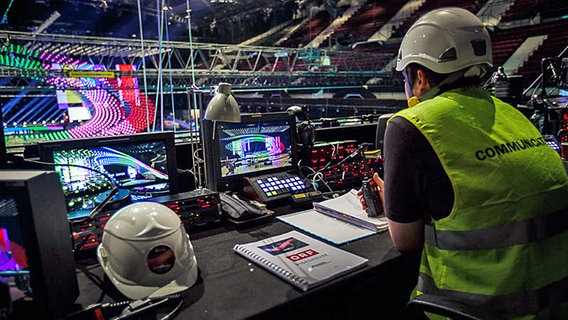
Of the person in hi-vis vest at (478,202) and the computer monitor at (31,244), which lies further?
the person in hi-vis vest at (478,202)

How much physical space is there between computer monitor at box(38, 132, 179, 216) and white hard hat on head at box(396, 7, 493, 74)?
905 millimetres

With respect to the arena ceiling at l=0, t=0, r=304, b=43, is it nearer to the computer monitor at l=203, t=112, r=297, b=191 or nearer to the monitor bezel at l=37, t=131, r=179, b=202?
the computer monitor at l=203, t=112, r=297, b=191

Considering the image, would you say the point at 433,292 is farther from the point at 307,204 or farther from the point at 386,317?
the point at 307,204

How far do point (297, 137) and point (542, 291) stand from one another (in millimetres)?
1217

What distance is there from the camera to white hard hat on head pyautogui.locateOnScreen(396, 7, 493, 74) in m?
1.07

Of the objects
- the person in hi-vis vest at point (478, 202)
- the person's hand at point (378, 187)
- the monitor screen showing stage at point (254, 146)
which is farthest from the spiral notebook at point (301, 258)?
the monitor screen showing stage at point (254, 146)

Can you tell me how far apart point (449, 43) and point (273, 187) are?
0.89 m

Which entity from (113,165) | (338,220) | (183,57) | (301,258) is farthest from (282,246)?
(183,57)

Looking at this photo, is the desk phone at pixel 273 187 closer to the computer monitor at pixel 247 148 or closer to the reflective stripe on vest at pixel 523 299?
the computer monitor at pixel 247 148

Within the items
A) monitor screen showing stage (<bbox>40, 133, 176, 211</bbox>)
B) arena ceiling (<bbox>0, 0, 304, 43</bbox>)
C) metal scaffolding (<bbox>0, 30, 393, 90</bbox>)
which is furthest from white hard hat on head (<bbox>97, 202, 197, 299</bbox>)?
arena ceiling (<bbox>0, 0, 304, 43</bbox>)

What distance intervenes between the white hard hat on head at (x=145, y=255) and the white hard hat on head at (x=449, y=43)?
84 cm

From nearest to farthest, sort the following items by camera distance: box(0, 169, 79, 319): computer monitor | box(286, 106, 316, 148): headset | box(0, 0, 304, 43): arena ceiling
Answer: box(0, 169, 79, 319): computer monitor
box(286, 106, 316, 148): headset
box(0, 0, 304, 43): arena ceiling

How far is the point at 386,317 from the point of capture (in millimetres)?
1478

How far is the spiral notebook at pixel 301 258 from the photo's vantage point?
0.98m
